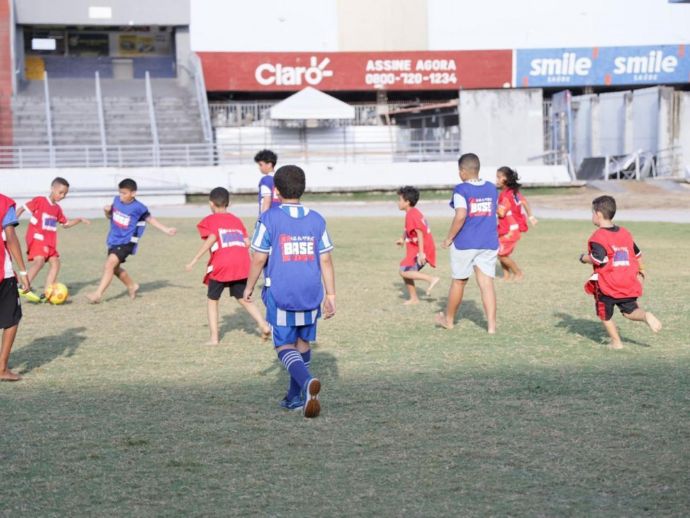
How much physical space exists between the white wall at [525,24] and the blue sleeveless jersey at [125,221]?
3215cm

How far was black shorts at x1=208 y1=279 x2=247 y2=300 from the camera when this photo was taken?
902 centimetres

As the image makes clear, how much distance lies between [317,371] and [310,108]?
29.2 m

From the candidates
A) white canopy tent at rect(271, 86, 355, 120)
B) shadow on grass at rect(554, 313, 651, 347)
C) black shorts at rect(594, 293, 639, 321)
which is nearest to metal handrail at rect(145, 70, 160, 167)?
white canopy tent at rect(271, 86, 355, 120)

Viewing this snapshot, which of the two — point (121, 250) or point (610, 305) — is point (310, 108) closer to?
point (121, 250)

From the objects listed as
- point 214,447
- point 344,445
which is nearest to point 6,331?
point 214,447

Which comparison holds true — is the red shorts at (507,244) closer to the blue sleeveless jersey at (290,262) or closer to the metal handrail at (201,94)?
the blue sleeveless jersey at (290,262)

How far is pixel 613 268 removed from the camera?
8281 mm

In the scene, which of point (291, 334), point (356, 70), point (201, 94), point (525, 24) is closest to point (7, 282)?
point (291, 334)

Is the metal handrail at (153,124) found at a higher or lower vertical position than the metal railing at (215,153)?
higher

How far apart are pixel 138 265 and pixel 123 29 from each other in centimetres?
3046

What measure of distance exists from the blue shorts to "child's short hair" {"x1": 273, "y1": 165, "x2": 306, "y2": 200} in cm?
81

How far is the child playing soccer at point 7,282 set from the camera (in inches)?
292

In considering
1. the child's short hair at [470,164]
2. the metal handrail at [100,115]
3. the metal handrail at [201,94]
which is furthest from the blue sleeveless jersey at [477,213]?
the metal handrail at [201,94]

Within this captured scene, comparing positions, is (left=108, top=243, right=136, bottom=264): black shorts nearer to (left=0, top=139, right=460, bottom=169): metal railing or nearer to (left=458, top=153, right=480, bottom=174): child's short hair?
(left=458, top=153, right=480, bottom=174): child's short hair
